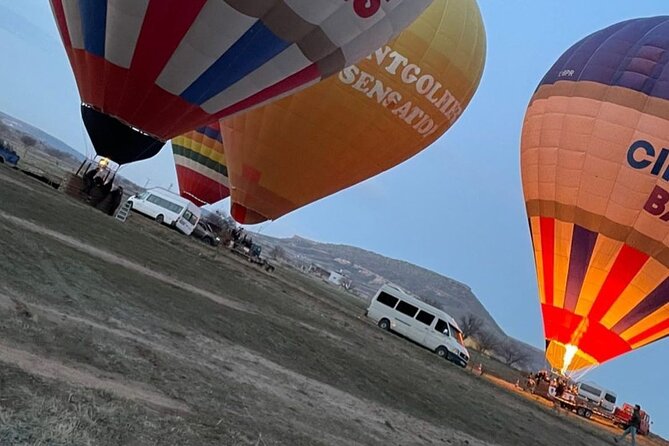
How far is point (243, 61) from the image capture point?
7090 millimetres

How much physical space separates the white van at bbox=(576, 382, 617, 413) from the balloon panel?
26.2m

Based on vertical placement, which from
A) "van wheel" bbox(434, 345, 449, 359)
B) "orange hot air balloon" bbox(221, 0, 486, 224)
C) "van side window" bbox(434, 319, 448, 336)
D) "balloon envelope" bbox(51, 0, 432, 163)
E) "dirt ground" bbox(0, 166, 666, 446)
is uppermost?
"orange hot air balloon" bbox(221, 0, 486, 224)

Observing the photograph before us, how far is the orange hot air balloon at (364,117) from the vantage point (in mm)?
12781

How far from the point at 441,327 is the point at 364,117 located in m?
9.02

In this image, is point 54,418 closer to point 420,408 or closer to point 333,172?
point 420,408

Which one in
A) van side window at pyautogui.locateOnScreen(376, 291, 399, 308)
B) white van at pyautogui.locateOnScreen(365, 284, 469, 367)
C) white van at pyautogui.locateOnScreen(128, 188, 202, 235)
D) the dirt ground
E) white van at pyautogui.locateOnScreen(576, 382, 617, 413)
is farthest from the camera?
white van at pyautogui.locateOnScreen(576, 382, 617, 413)

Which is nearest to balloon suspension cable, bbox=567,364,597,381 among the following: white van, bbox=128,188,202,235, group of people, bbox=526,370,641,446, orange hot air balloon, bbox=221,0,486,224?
group of people, bbox=526,370,641,446

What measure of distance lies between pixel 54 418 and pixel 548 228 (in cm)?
1541

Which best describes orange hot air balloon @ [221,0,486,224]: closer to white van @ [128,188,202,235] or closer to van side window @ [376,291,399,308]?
van side window @ [376,291,399,308]

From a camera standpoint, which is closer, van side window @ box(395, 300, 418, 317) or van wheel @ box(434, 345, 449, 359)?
van wheel @ box(434, 345, 449, 359)

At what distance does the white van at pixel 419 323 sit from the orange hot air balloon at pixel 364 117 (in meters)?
6.01

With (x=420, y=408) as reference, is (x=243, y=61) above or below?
above

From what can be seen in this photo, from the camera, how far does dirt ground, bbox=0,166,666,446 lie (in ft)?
10.5

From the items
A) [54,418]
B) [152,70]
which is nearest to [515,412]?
[152,70]
